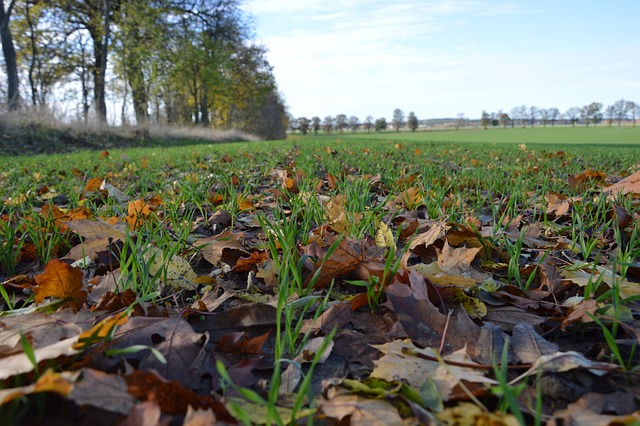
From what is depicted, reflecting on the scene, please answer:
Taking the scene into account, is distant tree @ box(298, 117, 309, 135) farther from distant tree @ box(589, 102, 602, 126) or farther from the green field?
distant tree @ box(589, 102, 602, 126)

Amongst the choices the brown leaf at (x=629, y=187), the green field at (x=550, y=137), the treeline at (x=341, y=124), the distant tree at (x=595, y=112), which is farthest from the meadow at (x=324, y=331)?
the distant tree at (x=595, y=112)

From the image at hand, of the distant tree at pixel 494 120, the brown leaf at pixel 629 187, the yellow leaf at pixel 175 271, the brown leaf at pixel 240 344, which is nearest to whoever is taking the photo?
the brown leaf at pixel 240 344

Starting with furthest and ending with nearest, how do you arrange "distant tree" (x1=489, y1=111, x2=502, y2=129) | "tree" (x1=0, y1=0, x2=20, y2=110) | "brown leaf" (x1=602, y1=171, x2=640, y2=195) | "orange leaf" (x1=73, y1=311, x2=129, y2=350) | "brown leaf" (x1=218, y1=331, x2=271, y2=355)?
"distant tree" (x1=489, y1=111, x2=502, y2=129)
"tree" (x1=0, y1=0, x2=20, y2=110)
"brown leaf" (x1=602, y1=171, x2=640, y2=195)
"brown leaf" (x1=218, y1=331, x2=271, y2=355)
"orange leaf" (x1=73, y1=311, x2=129, y2=350)

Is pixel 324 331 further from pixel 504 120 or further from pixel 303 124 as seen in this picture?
pixel 504 120

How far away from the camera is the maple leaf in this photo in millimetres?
1062

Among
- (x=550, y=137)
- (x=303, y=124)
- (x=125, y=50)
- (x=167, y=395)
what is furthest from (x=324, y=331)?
(x=303, y=124)

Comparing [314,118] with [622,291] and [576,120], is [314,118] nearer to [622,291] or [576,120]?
A: [576,120]

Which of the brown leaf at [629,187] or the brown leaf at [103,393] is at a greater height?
the brown leaf at [629,187]

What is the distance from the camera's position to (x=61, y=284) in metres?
1.09

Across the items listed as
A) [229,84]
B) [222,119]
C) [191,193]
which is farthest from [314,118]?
[191,193]

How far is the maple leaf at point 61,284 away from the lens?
1.06 metres

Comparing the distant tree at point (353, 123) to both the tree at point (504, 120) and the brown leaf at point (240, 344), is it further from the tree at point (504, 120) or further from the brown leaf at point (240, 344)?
the brown leaf at point (240, 344)

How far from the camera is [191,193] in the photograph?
7.86ft

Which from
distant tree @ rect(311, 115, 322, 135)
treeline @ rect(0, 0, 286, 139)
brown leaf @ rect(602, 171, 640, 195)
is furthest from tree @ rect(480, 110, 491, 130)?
brown leaf @ rect(602, 171, 640, 195)
